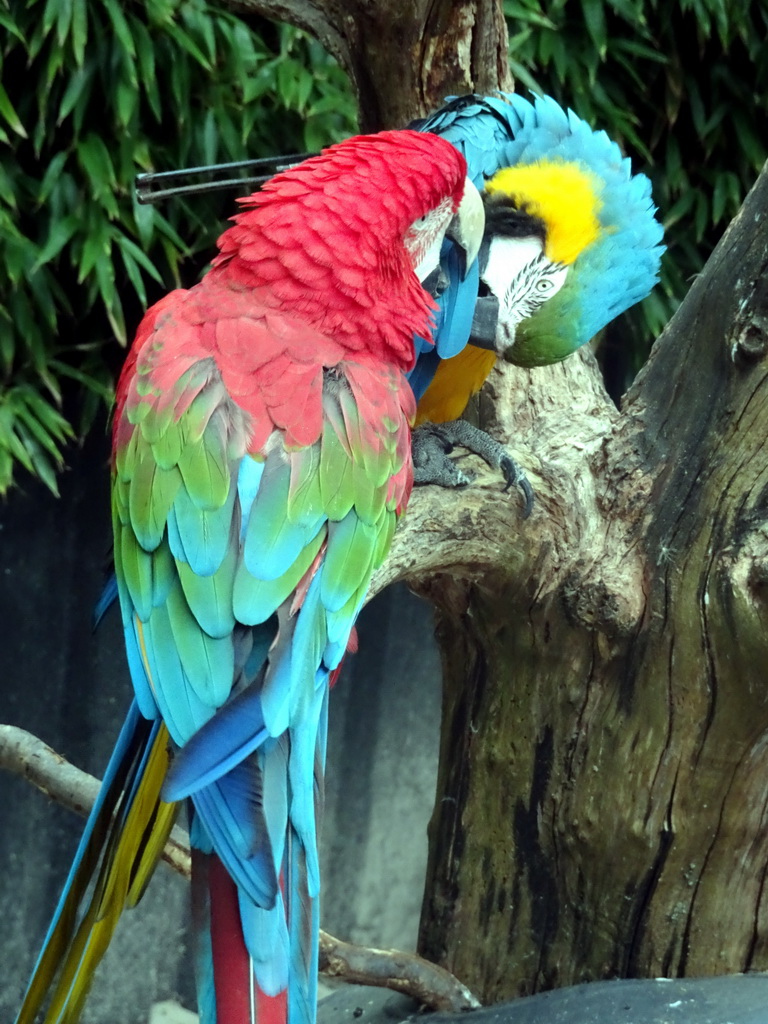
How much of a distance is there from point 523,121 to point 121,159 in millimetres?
734

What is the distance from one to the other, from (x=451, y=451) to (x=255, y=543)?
1.40ft

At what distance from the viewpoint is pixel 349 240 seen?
77cm

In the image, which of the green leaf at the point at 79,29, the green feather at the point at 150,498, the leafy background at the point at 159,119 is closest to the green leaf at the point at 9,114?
the leafy background at the point at 159,119

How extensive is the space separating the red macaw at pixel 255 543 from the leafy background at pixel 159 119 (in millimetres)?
824

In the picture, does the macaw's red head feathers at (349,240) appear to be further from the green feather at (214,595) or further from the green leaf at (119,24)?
the green leaf at (119,24)

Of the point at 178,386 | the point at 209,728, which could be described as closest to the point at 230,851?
the point at 209,728

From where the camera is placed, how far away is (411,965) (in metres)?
0.95

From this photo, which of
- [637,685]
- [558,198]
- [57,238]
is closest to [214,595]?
[637,685]

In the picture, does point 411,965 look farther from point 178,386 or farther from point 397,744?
point 397,744

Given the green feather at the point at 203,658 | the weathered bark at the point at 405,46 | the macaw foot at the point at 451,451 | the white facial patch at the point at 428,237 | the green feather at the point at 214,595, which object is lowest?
the green feather at the point at 203,658

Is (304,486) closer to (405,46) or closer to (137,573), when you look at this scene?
(137,573)

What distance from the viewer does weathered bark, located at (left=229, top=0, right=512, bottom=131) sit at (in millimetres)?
1037

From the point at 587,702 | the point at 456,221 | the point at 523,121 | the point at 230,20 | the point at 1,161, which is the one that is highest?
the point at 230,20

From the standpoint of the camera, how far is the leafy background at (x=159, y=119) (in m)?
1.51
